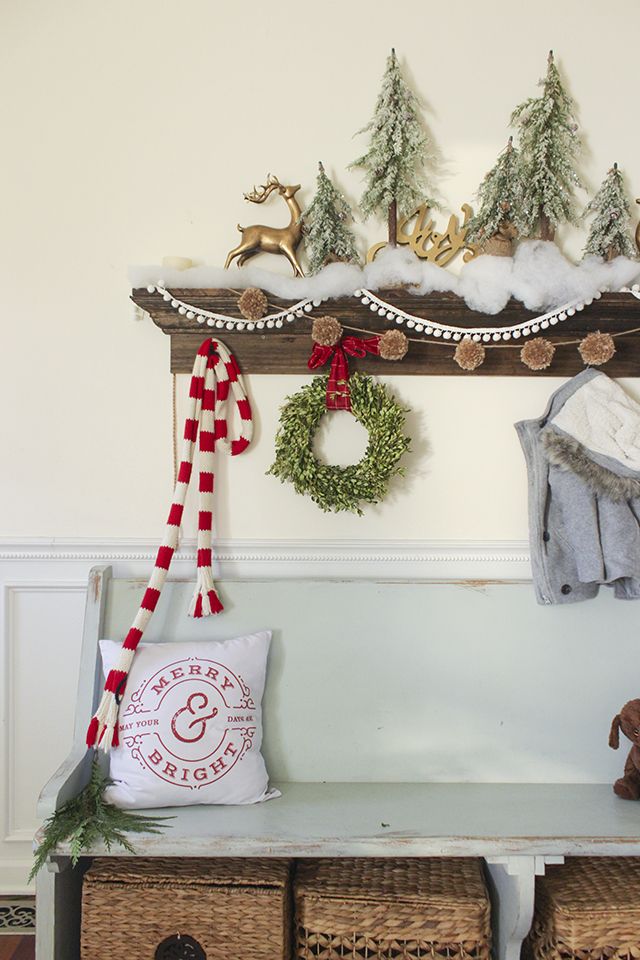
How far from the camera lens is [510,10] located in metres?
2.14

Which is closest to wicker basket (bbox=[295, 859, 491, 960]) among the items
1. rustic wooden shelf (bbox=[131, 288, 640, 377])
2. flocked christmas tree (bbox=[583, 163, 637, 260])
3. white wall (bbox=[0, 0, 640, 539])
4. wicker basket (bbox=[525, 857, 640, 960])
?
wicker basket (bbox=[525, 857, 640, 960])

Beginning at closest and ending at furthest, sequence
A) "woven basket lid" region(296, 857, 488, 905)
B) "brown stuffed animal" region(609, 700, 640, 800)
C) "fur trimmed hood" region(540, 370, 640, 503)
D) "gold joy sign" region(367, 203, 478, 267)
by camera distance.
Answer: "woven basket lid" region(296, 857, 488, 905) → "brown stuffed animal" region(609, 700, 640, 800) → "fur trimmed hood" region(540, 370, 640, 503) → "gold joy sign" region(367, 203, 478, 267)

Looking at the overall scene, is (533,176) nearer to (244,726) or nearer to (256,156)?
Result: (256,156)

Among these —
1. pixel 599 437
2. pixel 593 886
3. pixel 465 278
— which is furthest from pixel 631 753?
pixel 465 278

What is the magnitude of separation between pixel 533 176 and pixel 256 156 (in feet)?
2.37

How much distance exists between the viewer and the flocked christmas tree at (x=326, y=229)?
6.82 ft

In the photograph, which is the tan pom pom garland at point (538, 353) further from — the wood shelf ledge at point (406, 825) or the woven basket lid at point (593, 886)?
the woven basket lid at point (593, 886)

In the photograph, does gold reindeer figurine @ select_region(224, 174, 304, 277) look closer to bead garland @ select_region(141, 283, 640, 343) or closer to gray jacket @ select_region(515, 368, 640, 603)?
bead garland @ select_region(141, 283, 640, 343)

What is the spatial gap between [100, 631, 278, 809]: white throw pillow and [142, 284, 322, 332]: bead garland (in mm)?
816

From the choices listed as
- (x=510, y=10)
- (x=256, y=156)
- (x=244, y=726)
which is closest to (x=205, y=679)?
(x=244, y=726)

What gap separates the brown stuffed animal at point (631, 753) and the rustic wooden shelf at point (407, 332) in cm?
86

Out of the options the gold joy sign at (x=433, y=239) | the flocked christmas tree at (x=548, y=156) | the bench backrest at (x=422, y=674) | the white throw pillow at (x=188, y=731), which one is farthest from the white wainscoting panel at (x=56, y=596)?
the flocked christmas tree at (x=548, y=156)

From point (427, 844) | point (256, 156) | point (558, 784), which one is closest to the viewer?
point (427, 844)

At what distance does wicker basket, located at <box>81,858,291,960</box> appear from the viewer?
1747mm
